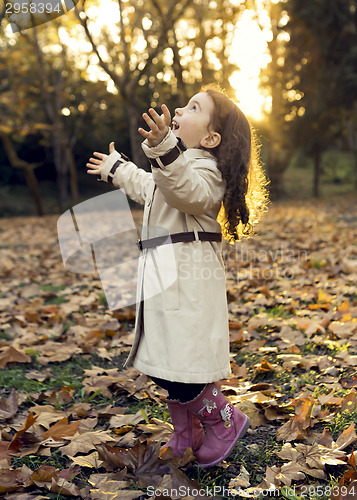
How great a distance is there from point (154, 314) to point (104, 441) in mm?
599

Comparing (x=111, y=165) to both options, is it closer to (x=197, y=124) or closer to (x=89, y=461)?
(x=197, y=124)

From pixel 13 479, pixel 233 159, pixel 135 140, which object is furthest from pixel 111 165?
pixel 135 140

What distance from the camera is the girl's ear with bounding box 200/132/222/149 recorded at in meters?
1.83

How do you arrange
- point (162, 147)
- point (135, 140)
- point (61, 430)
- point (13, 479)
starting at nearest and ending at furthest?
point (162, 147)
point (13, 479)
point (61, 430)
point (135, 140)

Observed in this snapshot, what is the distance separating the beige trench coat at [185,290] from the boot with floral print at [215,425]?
0.44ft

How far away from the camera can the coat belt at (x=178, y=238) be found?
172 cm

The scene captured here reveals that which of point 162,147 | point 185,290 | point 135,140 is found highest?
point 135,140

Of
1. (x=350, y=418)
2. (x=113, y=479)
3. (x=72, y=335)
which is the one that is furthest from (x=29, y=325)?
(x=350, y=418)

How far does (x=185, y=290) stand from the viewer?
1.67m

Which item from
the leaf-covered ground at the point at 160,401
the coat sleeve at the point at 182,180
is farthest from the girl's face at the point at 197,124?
the leaf-covered ground at the point at 160,401

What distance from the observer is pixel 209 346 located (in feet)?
5.56

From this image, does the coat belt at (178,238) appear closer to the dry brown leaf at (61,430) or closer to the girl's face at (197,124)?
the girl's face at (197,124)

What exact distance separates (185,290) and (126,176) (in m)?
0.66

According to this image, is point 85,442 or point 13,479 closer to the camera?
point 13,479
